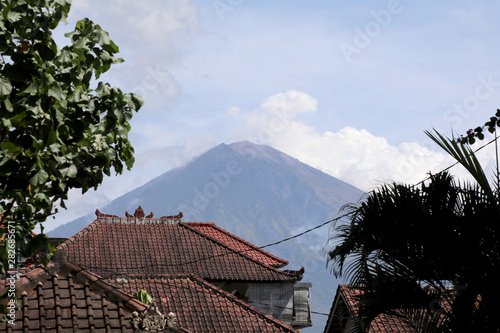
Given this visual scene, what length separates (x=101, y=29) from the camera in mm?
8094

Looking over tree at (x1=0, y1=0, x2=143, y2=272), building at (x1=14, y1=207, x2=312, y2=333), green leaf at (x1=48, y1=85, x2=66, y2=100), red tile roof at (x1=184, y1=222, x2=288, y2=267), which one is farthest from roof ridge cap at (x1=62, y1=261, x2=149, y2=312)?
red tile roof at (x1=184, y1=222, x2=288, y2=267)

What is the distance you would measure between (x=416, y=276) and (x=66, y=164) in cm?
Result: 447

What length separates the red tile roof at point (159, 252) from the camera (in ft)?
92.3

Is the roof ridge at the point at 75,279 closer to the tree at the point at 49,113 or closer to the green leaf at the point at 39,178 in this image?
the tree at the point at 49,113

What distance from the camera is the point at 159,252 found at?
95.9ft

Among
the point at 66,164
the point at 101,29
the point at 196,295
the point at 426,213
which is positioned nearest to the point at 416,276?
the point at 426,213

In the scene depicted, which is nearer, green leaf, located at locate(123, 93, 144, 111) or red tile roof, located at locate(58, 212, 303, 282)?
green leaf, located at locate(123, 93, 144, 111)

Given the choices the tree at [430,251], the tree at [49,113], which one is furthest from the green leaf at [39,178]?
the tree at [430,251]

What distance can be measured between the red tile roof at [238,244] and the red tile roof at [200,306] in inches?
307

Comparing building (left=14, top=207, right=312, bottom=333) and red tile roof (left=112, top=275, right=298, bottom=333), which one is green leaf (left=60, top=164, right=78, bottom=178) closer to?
red tile roof (left=112, top=275, right=298, bottom=333)

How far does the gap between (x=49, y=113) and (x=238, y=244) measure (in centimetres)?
2577

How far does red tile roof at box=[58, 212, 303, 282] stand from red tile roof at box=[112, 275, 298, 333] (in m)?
4.59

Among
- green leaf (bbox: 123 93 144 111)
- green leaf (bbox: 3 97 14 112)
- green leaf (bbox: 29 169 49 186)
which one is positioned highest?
green leaf (bbox: 123 93 144 111)

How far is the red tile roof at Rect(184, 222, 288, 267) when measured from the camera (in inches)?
1254
